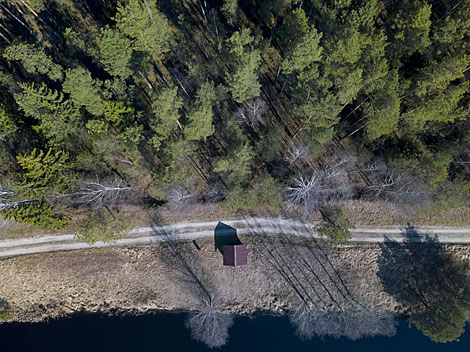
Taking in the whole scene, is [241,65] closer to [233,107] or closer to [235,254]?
[233,107]

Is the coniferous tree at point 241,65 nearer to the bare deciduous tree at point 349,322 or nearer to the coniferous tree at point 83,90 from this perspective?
the coniferous tree at point 83,90

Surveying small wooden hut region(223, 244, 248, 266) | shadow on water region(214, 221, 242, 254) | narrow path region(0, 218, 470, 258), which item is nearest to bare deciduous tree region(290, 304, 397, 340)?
narrow path region(0, 218, 470, 258)

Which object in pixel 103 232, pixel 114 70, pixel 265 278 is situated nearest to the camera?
pixel 114 70

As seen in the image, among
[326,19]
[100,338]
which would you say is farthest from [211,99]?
[100,338]

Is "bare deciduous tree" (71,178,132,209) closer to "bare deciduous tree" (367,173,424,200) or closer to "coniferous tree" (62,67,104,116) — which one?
"coniferous tree" (62,67,104,116)

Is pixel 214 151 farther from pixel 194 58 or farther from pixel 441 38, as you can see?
pixel 441 38

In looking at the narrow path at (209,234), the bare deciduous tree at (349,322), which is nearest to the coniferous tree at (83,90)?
the narrow path at (209,234)
